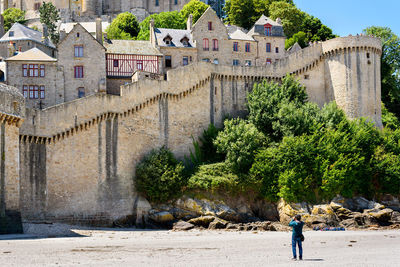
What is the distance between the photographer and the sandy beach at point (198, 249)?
23312 mm

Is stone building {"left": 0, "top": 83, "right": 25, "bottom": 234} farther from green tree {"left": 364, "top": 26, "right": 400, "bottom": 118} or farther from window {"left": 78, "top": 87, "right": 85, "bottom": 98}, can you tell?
green tree {"left": 364, "top": 26, "right": 400, "bottom": 118}

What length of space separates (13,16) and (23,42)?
87.7ft

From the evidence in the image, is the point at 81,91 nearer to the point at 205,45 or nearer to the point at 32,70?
the point at 32,70

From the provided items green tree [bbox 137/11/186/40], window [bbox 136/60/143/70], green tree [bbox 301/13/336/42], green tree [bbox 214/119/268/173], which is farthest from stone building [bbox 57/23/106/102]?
green tree [bbox 301/13/336/42]

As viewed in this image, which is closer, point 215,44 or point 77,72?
point 77,72

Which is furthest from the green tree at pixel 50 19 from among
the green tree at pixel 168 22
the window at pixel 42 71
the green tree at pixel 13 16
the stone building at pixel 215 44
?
the window at pixel 42 71

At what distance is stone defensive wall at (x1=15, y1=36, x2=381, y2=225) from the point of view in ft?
127

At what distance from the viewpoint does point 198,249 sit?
27.9 m

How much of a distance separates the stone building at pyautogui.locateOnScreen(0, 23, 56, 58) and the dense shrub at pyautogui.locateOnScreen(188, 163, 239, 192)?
29.0 m

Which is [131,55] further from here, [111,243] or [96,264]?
[96,264]

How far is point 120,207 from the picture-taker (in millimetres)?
41125

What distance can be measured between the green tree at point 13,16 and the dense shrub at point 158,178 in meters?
53.6

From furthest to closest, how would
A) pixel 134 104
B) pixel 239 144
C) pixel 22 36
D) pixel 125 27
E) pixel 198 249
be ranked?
pixel 125 27 < pixel 22 36 < pixel 239 144 < pixel 134 104 < pixel 198 249

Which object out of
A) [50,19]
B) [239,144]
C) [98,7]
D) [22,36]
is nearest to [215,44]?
[239,144]
